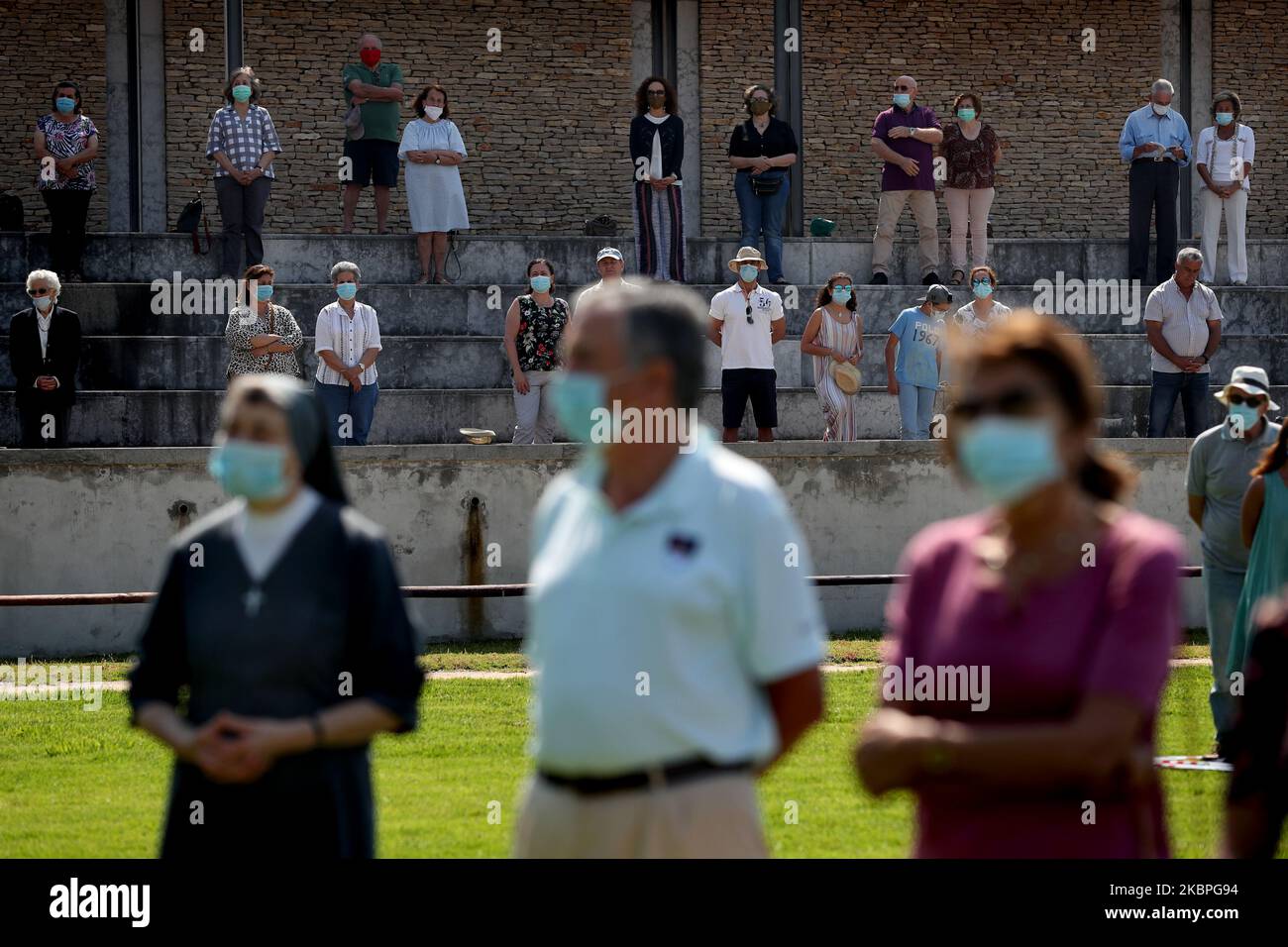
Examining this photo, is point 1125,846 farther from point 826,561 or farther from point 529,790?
point 826,561

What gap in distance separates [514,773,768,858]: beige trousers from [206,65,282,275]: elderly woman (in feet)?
56.4

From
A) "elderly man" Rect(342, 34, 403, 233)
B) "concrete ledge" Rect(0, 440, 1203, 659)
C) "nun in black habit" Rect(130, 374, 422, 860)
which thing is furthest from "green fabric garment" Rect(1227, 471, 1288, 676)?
"elderly man" Rect(342, 34, 403, 233)

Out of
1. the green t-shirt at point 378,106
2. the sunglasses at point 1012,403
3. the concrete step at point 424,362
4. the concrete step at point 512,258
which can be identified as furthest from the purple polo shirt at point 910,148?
the sunglasses at point 1012,403

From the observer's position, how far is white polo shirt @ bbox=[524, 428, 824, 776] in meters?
4.56

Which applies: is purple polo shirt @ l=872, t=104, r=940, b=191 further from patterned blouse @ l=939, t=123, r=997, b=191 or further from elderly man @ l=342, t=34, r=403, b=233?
elderly man @ l=342, t=34, r=403, b=233

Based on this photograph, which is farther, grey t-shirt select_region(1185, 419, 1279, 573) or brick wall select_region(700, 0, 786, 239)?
brick wall select_region(700, 0, 786, 239)

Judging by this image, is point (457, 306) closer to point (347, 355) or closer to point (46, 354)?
point (347, 355)

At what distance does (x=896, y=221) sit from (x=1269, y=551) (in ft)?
43.4

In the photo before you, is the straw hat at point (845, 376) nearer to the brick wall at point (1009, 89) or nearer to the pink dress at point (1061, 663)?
the brick wall at point (1009, 89)

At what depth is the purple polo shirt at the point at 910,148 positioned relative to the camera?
22.9 m

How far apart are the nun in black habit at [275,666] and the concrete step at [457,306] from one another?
52.4ft

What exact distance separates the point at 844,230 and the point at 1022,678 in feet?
86.9

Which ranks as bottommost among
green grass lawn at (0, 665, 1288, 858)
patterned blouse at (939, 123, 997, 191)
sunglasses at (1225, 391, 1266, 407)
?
green grass lawn at (0, 665, 1288, 858)
